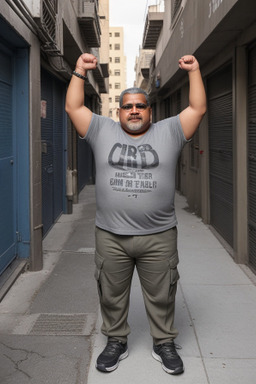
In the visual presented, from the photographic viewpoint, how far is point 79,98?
130 inches

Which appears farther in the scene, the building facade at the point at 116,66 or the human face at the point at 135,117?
the building facade at the point at 116,66

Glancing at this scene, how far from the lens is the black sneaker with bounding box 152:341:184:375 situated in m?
3.29

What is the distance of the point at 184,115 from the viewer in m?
3.26

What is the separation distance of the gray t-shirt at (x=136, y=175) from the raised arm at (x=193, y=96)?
0.20 ft

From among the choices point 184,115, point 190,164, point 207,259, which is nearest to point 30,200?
point 207,259

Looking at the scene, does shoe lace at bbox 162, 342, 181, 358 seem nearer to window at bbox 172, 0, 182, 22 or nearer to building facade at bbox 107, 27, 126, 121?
window at bbox 172, 0, 182, 22

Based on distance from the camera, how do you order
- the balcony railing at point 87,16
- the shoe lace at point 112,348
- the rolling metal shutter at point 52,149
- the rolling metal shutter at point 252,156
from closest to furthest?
the shoe lace at point 112,348
the rolling metal shutter at point 252,156
the rolling metal shutter at point 52,149
the balcony railing at point 87,16

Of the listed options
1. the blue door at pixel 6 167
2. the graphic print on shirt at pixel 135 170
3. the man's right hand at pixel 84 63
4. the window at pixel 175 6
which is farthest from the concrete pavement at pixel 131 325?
the window at pixel 175 6

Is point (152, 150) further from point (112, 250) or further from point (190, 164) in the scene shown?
point (190, 164)

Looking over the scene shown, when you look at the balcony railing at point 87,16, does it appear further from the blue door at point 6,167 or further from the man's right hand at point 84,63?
the man's right hand at point 84,63

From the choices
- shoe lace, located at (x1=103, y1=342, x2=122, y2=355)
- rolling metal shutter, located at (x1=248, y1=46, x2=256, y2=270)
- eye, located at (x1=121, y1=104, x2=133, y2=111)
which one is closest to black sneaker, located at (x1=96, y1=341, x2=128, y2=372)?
shoe lace, located at (x1=103, y1=342, x2=122, y2=355)

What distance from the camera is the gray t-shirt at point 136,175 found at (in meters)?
3.18

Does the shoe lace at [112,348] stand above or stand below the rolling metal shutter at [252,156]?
below

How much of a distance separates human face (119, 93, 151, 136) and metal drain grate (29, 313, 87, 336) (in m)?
1.84
